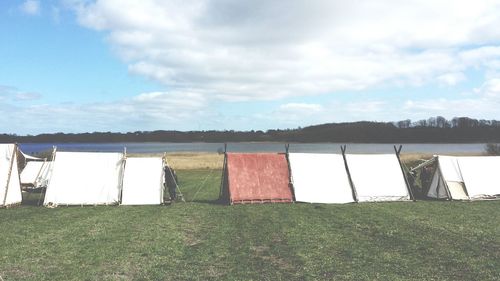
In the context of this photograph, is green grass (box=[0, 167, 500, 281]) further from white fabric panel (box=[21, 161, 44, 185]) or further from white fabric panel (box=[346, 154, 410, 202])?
white fabric panel (box=[21, 161, 44, 185])

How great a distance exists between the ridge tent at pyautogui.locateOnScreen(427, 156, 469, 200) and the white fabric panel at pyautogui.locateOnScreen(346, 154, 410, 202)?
1722 millimetres

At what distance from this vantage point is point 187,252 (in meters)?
11.3

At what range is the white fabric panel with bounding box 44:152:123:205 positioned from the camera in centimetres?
2091

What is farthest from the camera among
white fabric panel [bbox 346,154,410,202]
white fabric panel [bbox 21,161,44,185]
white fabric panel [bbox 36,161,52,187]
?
white fabric panel [bbox 21,161,44,185]

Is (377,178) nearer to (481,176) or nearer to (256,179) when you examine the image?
(481,176)

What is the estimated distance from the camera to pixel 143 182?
21656mm

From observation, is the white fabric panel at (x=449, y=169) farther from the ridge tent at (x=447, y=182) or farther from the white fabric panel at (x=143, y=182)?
the white fabric panel at (x=143, y=182)

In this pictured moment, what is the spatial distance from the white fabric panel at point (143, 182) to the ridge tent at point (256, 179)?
10.3ft

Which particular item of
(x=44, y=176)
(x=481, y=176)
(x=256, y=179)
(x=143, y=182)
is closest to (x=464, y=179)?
(x=481, y=176)

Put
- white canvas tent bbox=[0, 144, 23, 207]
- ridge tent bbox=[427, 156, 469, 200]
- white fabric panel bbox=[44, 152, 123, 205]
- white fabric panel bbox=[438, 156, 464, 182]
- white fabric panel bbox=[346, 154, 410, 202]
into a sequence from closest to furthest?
white canvas tent bbox=[0, 144, 23, 207], white fabric panel bbox=[44, 152, 123, 205], white fabric panel bbox=[346, 154, 410, 202], ridge tent bbox=[427, 156, 469, 200], white fabric panel bbox=[438, 156, 464, 182]

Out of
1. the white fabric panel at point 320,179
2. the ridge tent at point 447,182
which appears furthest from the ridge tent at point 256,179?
the ridge tent at point 447,182

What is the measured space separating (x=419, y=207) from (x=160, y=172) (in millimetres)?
11718

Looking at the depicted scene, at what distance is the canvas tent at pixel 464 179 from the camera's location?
22.6 m

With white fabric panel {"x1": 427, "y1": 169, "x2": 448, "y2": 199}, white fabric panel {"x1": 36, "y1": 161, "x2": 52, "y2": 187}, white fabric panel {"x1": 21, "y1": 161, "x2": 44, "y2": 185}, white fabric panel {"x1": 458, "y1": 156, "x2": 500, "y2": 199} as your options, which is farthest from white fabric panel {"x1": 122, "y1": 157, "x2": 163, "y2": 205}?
white fabric panel {"x1": 458, "y1": 156, "x2": 500, "y2": 199}
